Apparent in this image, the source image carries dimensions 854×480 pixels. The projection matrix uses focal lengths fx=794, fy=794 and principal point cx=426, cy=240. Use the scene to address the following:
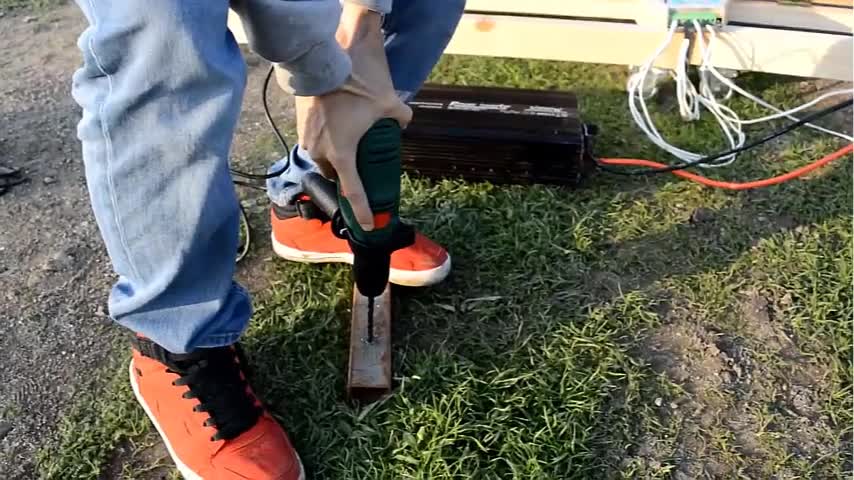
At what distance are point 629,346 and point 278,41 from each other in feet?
3.23

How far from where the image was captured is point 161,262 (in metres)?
1.13

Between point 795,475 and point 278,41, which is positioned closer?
point 278,41

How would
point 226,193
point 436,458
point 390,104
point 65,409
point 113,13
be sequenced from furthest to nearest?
1. point 65,409
2. point 436,458
3. point 390,104
4. point 226,193
5. point 113,13

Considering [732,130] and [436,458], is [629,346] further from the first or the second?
[732,130]

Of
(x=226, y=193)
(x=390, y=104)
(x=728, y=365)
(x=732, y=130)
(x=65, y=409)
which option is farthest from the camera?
(x=732, y=130)

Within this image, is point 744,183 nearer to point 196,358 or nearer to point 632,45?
point 632,45

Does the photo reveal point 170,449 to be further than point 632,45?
No

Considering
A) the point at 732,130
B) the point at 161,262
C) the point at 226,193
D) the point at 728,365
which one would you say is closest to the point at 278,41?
the point at 226,193

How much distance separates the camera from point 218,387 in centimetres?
133

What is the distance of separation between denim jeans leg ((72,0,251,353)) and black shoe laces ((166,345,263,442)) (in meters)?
0.09

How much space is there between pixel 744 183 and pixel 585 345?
2.47ft

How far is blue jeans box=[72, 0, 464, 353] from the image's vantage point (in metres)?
0.95

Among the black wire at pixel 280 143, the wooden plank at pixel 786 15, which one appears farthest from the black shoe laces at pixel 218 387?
the wooden plank at pixel 786 15

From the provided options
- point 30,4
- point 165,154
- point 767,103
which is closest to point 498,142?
point 767,103
